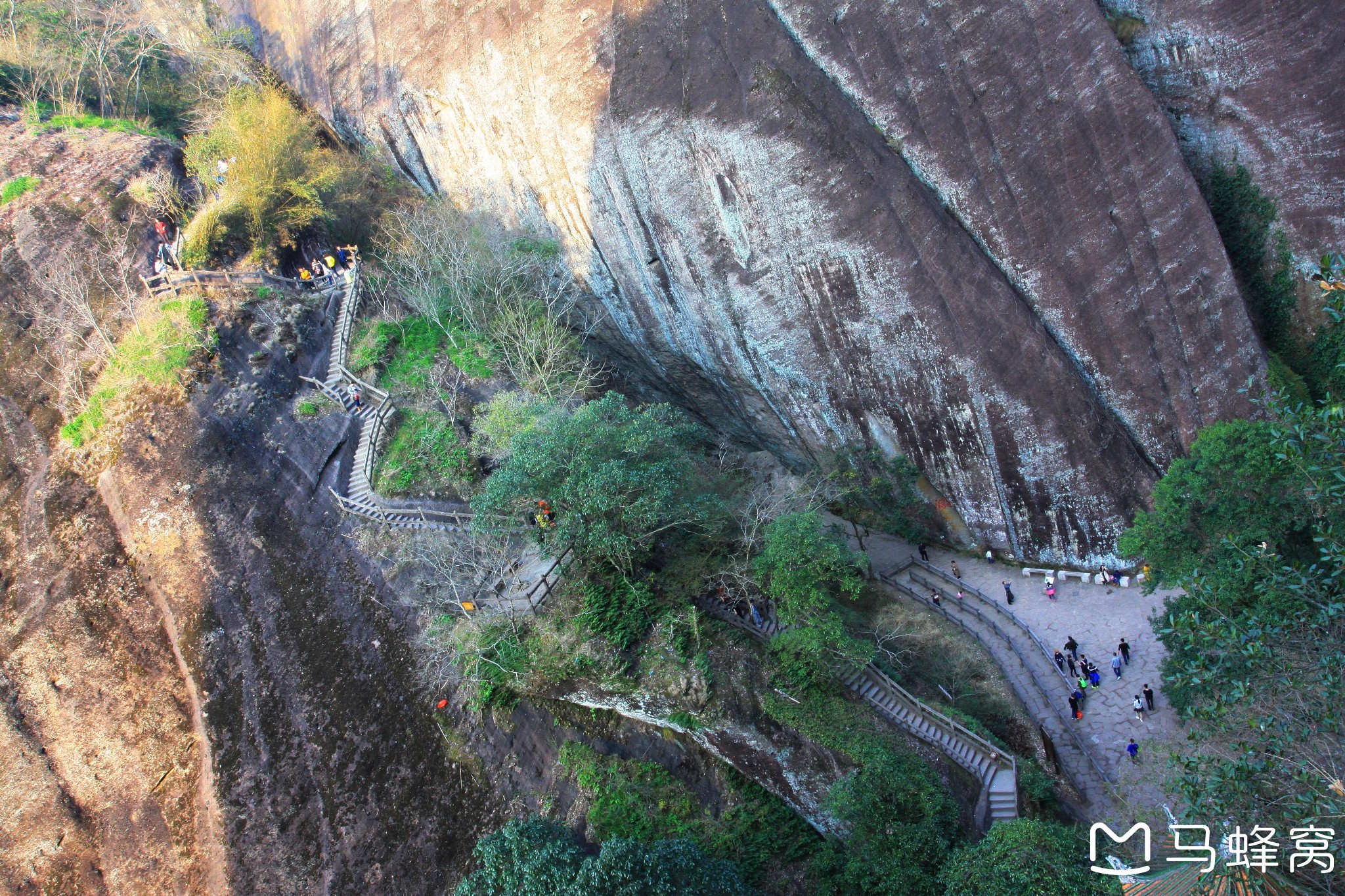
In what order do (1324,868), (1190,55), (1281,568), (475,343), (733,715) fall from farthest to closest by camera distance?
1. (475,343)
2. (1190,55)
3. (733,715)
4. (1281,568)
5. (1324,868)

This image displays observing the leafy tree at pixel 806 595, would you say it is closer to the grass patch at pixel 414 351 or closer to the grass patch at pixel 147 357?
the grass patch at pixel 414 351

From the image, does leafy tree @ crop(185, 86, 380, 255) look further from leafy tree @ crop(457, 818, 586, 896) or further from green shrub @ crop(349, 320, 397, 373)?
leafy tree @ crop(457, 818, 586, 896)

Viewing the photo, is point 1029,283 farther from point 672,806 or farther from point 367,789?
point 367,789

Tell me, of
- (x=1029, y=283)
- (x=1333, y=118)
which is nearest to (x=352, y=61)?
(x=1029, y=283)

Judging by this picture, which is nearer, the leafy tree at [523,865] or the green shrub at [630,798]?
the leafy tree at [523,865]

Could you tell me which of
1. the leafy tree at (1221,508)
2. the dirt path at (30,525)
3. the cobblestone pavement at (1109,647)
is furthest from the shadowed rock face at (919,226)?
the dirt path at (30,525)

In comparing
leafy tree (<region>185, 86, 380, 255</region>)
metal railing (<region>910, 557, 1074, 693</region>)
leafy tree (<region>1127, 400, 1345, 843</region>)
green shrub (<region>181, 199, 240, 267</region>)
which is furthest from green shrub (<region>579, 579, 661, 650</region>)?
green shrub (<region>181, 199, 240, 267</region>)
